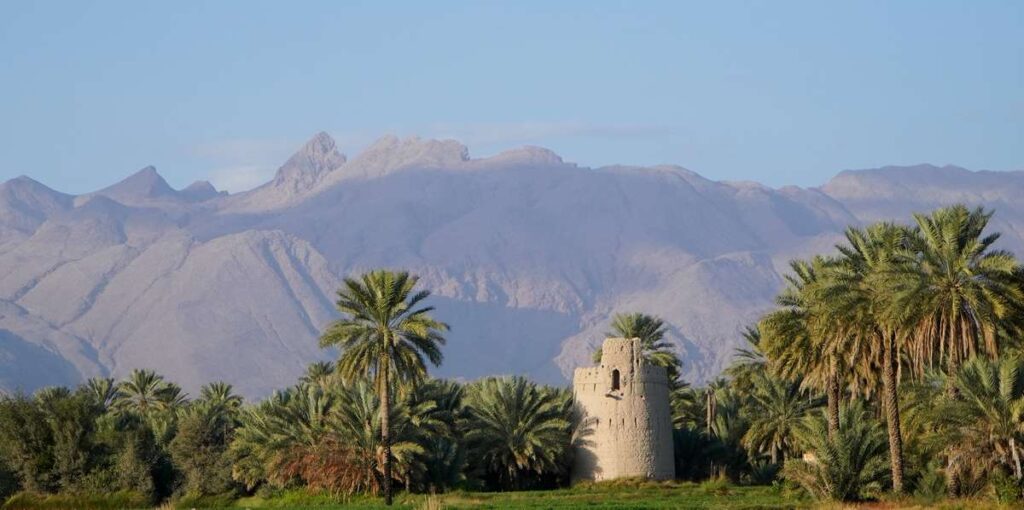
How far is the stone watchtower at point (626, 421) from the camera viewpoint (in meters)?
84.9

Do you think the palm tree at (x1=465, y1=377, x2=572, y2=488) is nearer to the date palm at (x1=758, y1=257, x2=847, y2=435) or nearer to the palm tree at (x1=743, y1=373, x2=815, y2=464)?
the palm tree at (x1=743, y1=373, x2=815, y2=464)

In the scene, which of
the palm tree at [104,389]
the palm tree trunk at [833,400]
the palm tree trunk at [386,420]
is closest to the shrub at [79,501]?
the palm tree trunk at [386,420]

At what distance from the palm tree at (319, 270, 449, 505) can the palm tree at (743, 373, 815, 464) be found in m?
21.7

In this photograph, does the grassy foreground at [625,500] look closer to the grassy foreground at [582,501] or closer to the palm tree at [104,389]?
the grassy foreground at [582,501]

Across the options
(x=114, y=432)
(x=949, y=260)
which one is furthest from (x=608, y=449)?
(x=949, y=260)

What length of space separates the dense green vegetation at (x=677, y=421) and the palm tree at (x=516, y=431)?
109 mm

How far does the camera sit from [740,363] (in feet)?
306

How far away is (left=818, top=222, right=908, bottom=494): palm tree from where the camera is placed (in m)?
61.7

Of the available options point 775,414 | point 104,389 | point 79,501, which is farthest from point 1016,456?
point 104,389

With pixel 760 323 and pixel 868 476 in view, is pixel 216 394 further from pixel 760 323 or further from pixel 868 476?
pixel 868 476

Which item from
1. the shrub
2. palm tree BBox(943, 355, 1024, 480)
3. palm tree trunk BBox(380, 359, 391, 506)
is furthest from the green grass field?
palm tree BBox(943, 355, 1024, 480)

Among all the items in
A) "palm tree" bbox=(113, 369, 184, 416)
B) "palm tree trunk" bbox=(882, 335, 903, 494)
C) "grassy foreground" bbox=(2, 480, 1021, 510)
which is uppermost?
"palm tree" bbox=(113, 369, 184, 416)

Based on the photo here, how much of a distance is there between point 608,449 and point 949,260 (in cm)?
2918

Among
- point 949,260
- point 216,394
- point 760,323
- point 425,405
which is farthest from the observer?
point 216,394
